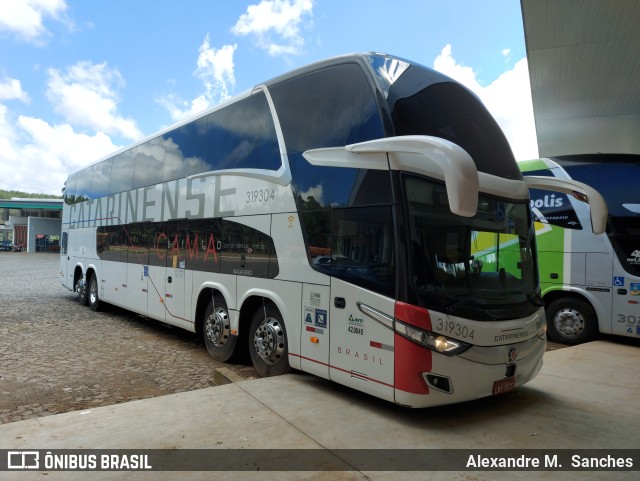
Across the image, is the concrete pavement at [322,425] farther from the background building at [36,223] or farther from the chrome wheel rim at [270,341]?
the background building at [36,223]

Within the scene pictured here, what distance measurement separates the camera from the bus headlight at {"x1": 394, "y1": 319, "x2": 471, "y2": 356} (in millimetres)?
4055

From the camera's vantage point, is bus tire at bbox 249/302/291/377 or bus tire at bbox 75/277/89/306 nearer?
bus tire at bbox 249/302/291/377

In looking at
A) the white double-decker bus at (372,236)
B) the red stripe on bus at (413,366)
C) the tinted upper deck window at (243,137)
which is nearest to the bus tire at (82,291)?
the white double-decker bus at (372,236)

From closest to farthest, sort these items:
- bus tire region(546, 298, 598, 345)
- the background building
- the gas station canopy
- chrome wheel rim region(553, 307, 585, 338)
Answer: bus tire region(546, 298, 598, 345) → chrome wheel rim region(553, 307, 585, 338) → the gas station canopy → the background building

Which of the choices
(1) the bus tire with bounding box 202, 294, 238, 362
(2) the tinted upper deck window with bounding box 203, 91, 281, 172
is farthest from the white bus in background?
(1) the bus tire with bounding box 202, 294, 238, 362

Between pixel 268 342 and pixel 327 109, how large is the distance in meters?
2.99

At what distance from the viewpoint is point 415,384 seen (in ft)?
13.3

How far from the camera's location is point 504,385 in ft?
14.9

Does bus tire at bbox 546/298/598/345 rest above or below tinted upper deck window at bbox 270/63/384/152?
below

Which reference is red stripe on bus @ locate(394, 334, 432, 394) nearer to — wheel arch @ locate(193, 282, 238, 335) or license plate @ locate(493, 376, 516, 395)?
license plate @ locate(493, 376, 516, 395)

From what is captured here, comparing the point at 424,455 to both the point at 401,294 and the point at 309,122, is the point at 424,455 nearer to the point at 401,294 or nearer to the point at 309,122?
the point at 401,294

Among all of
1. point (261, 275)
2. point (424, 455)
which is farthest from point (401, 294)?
point (261, 275)

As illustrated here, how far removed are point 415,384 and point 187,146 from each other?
5.88m

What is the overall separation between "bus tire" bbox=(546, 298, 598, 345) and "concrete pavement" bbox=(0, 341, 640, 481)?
3.79 meters
